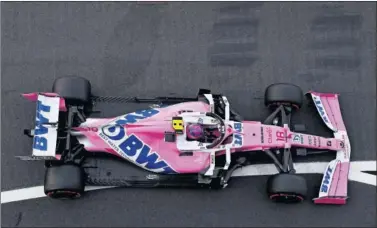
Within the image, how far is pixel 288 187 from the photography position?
9125mm

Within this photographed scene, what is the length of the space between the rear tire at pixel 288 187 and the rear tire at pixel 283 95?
1178 mm

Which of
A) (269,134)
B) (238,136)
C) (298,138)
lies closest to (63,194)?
(238,136)

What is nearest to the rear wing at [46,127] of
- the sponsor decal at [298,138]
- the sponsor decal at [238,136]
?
the sponsor decal at [238,136]

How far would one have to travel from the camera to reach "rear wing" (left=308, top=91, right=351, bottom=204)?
372 inches

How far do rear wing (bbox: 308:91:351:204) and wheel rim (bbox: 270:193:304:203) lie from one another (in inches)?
15.0

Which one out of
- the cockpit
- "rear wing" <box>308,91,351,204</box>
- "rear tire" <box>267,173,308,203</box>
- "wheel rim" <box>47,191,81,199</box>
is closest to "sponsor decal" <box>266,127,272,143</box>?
"rear tire" <box>267,173,308,203</box>

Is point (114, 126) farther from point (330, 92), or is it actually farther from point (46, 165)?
point (330, 92)

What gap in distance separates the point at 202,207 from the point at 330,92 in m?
2.97

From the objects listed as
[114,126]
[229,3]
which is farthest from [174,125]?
[229,3]

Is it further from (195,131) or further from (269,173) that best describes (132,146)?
(269,173)

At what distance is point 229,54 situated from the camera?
1048 centimetres

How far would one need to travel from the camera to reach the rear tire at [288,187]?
913 centimetres

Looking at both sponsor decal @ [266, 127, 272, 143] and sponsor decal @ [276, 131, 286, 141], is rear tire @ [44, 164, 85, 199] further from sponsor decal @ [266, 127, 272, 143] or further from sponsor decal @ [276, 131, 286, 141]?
sponsor decal @ [276, 131, 286, 141]

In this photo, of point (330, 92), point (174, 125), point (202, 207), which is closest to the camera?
point (174, 125)
